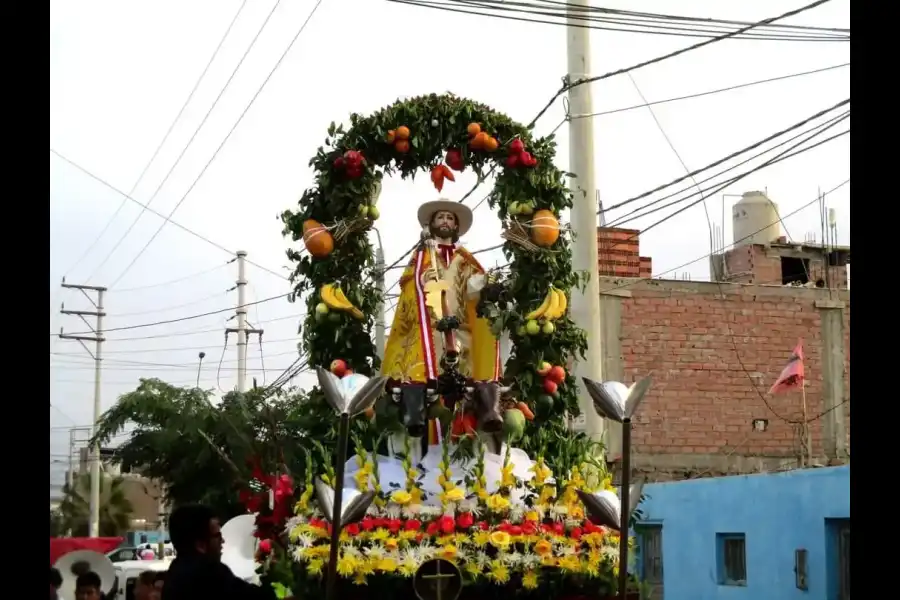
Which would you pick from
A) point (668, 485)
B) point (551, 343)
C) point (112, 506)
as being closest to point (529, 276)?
point (551, 343)

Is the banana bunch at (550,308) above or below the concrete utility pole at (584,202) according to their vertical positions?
below

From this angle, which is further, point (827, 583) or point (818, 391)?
point (818, 391)

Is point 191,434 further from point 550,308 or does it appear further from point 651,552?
point 550,308

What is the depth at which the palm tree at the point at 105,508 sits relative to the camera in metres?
41.5

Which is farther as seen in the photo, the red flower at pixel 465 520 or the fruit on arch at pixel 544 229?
the fruit on arch at pixel 544 229

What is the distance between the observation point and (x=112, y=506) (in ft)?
155

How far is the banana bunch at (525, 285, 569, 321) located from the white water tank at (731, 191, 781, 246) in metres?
13.5

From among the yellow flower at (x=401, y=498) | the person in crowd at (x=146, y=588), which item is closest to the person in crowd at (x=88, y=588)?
the person in crowd at (x=146, y=588)

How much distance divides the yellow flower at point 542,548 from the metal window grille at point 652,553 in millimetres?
9605

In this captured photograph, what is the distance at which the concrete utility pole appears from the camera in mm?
10844

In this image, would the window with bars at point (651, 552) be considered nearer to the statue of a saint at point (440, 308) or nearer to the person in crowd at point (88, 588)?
the statue of a saint at point (440, 308)

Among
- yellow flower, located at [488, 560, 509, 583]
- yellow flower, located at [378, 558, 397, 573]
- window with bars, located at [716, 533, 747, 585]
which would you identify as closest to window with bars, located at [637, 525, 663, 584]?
window with bars, located at [716, 533, 747, 585]
